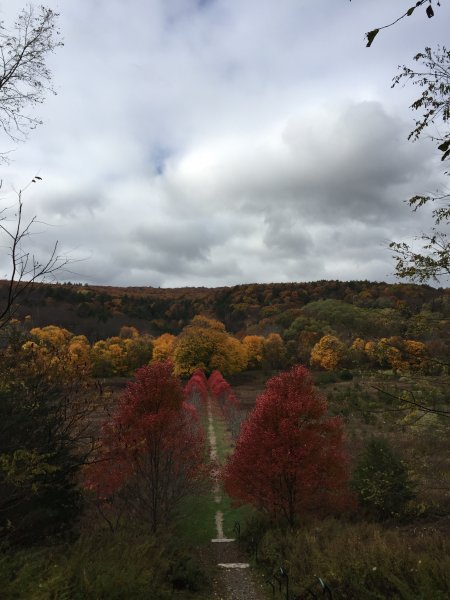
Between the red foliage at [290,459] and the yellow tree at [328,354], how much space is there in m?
57.6

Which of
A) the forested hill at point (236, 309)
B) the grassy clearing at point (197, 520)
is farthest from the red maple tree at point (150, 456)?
the forested hill at point (236, 309)

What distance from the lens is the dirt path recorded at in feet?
40.0

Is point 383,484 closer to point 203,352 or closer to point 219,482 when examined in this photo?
point 219,482

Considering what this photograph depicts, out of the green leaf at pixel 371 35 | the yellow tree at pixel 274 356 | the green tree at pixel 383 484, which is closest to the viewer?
the green leaf at pixel 371 35

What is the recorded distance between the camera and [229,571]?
47.2 ft

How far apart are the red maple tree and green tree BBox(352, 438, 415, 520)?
7956mm

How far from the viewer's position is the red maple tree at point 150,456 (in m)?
16.7

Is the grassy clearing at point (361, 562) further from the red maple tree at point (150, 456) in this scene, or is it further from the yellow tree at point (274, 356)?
the yellow tree at point (274, 356)

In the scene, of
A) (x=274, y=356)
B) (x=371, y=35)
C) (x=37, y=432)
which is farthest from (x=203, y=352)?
(x=371, y=35)

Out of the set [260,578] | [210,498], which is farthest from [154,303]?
[260,578]

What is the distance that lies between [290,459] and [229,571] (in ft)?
14.2

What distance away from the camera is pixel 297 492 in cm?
1614

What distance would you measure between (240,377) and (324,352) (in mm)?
17584

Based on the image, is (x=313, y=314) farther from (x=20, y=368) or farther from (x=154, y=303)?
(x=20, y=368)
